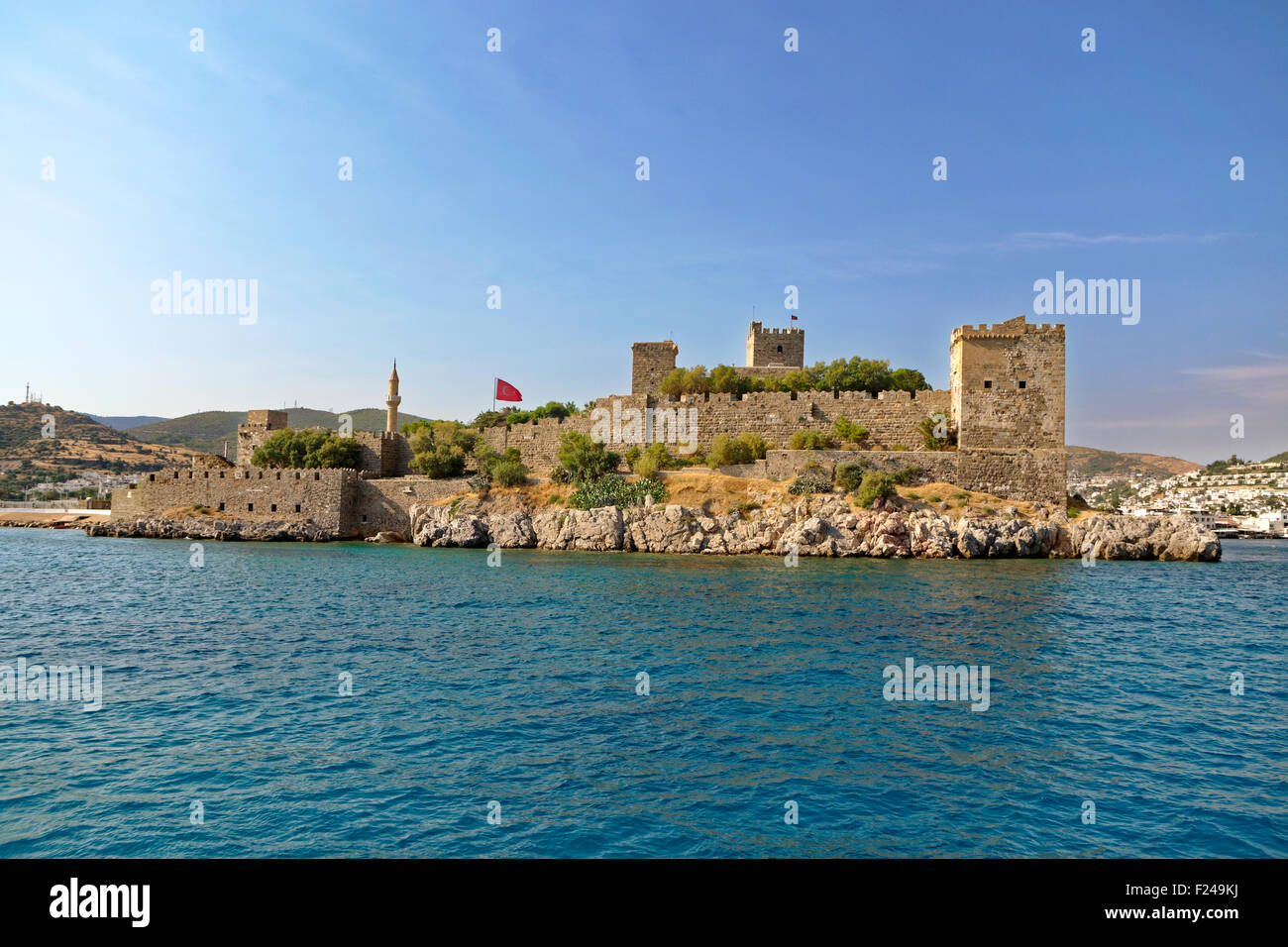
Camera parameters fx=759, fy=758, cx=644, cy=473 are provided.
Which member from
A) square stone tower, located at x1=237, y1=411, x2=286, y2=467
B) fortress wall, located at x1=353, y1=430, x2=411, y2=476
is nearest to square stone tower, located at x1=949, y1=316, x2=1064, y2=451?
fortress wall, located at x1=353, y1=430, x2=411, y2=476

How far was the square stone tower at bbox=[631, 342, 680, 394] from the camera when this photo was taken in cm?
4366

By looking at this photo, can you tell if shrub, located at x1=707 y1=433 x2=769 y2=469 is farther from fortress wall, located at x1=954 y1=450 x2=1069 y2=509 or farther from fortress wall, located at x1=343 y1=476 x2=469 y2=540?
fortress wall, located at x1=343 y1=476 x2=469 y2=540

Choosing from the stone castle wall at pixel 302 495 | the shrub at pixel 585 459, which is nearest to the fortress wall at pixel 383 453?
the stone castle wall at pixel 302 495

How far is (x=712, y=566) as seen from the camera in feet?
88.6

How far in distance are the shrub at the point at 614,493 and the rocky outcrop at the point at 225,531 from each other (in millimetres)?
13378

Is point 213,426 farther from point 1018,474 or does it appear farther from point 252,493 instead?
point 1018,474

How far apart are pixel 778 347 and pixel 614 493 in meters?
17.9

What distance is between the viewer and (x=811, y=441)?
36562 mm

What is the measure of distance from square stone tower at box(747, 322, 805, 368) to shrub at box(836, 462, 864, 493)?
570 inches

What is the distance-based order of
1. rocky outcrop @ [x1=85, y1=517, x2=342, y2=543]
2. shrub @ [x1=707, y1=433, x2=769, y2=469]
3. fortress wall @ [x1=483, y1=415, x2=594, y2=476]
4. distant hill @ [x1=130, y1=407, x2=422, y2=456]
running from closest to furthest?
1. shrub @ [x1=707, y1=433, x2=769, y2=469]
2. rocky outcrop @ [x1=85, y1=517, x2=342, y2=543]
3. fortress wall @ [x1=483, y1=415, x2=594, y2=476]
4. distant hill @ [x1=130, y1=407, x2=422, y2=456]

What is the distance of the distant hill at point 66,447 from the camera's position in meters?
90.2

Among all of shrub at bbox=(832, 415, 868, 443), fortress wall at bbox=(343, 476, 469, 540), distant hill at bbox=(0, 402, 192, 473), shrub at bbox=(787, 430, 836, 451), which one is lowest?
fortress wall at bbox=(343, 476, 469, 540)
